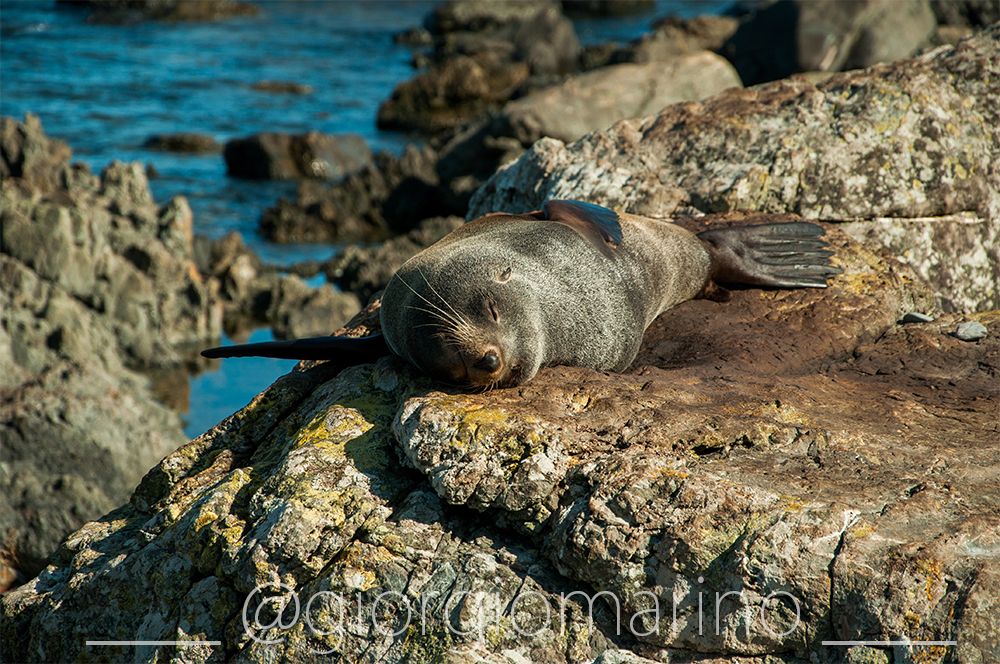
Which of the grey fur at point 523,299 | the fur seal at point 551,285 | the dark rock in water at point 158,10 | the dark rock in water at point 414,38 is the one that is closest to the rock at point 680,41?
the dark rock in water at point 414,38

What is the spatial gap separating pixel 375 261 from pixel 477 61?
17.3 metres

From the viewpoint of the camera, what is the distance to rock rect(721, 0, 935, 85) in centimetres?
2380

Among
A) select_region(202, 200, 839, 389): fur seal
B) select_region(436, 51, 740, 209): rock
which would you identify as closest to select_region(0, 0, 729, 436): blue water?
→ select_region(436, 51, 740, 209): rock

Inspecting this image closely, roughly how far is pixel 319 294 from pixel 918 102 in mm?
8250

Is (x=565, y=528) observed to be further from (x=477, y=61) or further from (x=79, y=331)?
(x=477, y=61)

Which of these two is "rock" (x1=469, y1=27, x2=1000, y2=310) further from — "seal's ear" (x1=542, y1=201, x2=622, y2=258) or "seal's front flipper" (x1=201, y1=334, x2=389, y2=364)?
"seal's front flipper" (x1=201, y1=334, x2=389, y2=364)

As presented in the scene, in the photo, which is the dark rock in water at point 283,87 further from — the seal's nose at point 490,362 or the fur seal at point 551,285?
the seal's nose at point 490,362

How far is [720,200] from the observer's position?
7.64 meters

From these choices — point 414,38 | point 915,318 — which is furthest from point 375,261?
point 414,38

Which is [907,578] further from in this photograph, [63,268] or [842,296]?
[63,268]

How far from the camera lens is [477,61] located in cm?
3158

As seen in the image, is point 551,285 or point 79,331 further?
point 79,331

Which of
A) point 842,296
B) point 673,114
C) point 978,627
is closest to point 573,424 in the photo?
point 978,627

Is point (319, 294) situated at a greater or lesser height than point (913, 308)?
lesser
